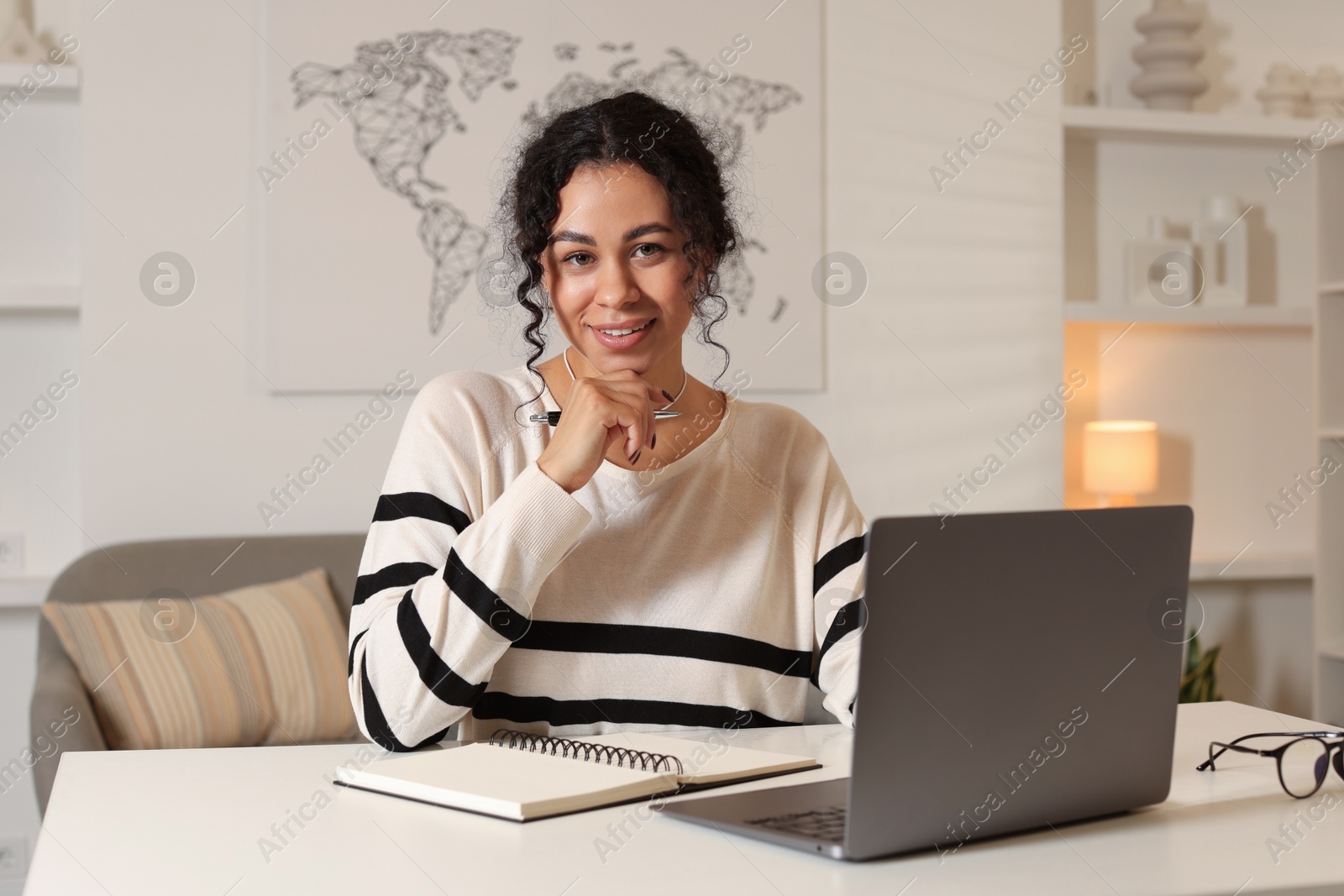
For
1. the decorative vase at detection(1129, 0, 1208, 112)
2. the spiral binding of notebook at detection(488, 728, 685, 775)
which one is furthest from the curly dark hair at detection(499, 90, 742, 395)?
the decorative vase at detection(1129, 0, 1208, 112)

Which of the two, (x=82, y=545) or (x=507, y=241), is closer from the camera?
(x=507, y=241)

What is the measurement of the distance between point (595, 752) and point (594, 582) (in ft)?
1.31

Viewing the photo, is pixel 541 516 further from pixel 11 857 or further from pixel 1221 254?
pixel 1221 254

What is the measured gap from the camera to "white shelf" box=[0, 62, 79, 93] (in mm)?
2805

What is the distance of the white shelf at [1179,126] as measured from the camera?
3.41 m

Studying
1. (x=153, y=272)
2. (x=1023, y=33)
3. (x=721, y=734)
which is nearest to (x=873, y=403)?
(x=1023, y=33)

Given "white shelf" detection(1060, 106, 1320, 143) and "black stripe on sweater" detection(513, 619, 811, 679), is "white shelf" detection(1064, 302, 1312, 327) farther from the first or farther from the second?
"black stripe on sweater" detection(513, 619, 811, 679)

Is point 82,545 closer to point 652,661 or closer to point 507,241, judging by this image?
point 507,241

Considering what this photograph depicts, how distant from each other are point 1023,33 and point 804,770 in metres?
2.91

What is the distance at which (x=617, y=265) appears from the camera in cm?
140

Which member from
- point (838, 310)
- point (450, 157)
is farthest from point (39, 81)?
point (838, 310)

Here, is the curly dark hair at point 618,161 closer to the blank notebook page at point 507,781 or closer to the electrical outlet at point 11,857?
the blank notebook page at point 507,781

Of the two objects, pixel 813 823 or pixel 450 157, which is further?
pixel 450 157

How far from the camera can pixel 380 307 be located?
300 centimetres
